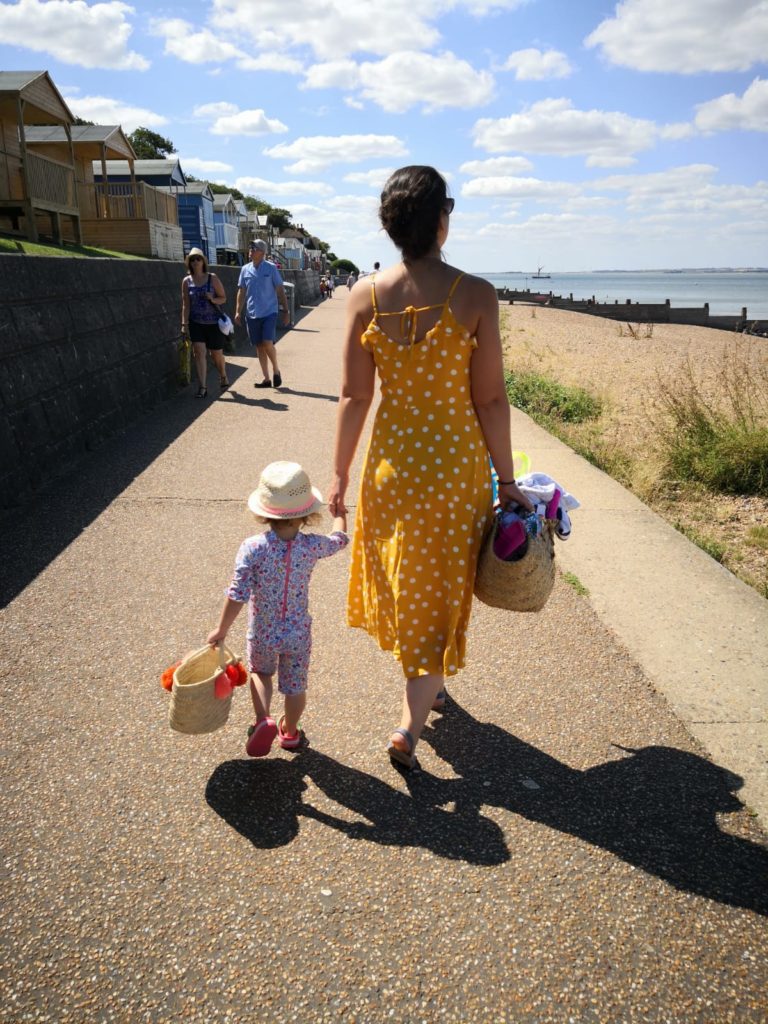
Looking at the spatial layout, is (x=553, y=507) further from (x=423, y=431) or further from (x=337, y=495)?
(x=337, y=495)

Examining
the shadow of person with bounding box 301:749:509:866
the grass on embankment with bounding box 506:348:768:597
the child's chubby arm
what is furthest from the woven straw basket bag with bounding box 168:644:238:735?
the grass on embankment with bounding box 506:348:768:597

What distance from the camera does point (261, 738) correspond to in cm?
275

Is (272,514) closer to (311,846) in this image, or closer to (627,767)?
(311,846)

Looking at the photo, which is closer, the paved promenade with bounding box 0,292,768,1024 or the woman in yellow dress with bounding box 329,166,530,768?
the paved promenade with bounding box 0,292,768,1024

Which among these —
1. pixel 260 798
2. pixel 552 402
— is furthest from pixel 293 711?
pixel 552 402

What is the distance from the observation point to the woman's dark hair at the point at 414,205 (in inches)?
96.8

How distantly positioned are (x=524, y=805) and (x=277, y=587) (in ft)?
3.95

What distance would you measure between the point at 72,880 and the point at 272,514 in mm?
1325

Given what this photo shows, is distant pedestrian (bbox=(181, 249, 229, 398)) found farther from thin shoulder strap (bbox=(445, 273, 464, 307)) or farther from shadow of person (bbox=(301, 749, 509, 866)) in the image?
shadow of person (bbox=(301, 749, 509, 866))

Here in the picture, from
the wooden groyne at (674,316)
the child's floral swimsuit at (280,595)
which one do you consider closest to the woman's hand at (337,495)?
the child's floral swimsuit at (280,595)

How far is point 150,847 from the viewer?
2.39 m

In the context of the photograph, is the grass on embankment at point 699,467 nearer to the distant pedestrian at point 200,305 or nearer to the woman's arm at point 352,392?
the woman's arm at point 352,392

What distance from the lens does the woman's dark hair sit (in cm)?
246

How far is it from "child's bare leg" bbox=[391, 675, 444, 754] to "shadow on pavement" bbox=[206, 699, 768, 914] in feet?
0.51
